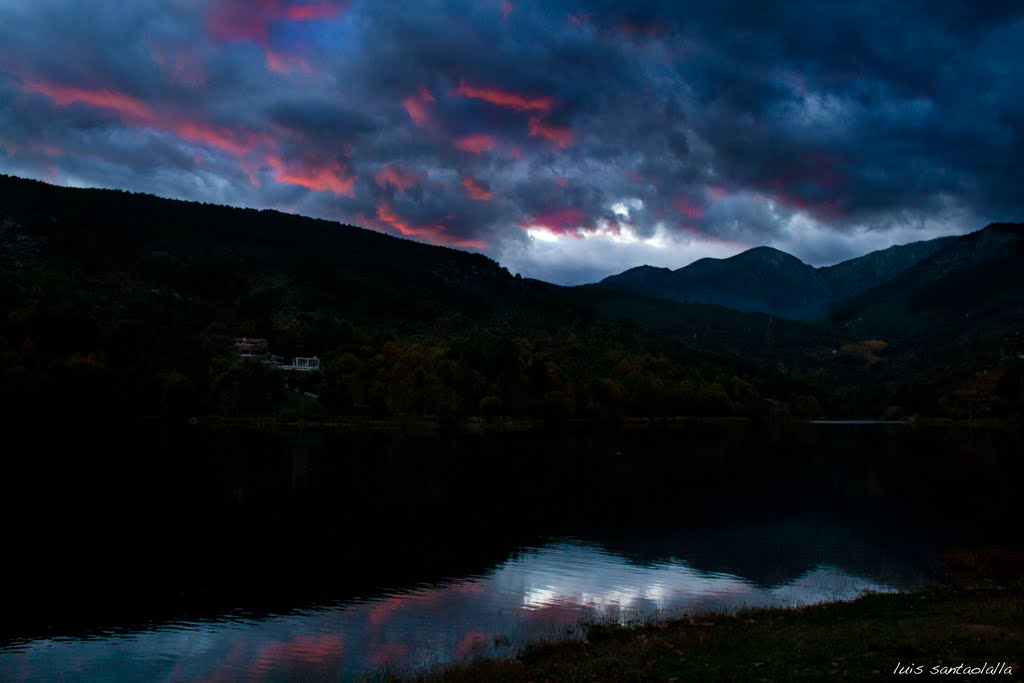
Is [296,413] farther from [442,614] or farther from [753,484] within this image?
[442,614]

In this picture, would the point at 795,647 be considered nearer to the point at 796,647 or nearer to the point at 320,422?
the point at 796,647

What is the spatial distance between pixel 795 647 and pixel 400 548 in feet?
76.0

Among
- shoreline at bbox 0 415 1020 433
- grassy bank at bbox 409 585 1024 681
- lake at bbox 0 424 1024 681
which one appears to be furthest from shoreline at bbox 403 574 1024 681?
shoreline at bbox 0 415 1020 433

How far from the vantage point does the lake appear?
24281mm

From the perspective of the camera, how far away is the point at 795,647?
19.2 m

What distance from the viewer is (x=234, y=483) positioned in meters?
59.5

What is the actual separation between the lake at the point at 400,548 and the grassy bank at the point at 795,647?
293cm

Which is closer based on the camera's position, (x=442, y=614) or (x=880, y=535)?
(x=442, y=614)

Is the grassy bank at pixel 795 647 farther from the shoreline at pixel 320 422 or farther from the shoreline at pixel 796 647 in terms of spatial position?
the shoreline at pixel 320 422

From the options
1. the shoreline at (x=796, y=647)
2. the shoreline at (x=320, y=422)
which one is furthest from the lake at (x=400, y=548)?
the shoreline at (x=320, y=422)

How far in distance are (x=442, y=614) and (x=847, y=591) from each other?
56.1ft

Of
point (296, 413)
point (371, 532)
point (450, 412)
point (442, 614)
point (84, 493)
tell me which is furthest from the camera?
point (450, 412)

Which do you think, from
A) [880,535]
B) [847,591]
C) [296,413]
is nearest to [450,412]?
[296,413]

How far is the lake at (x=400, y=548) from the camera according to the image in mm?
24281
